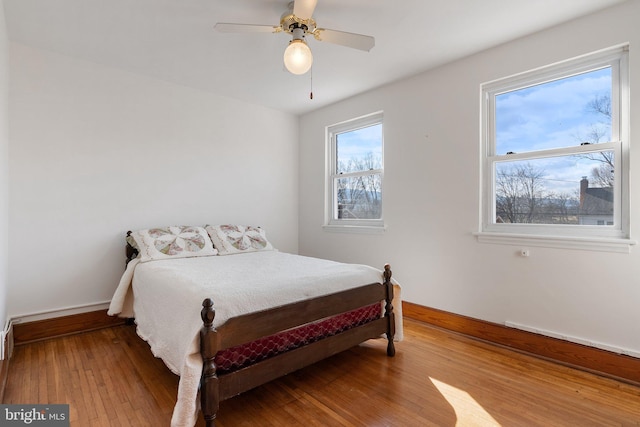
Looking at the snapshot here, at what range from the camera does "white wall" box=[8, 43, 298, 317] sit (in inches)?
105

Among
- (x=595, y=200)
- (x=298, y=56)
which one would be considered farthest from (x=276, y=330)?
(x=595, y=200)

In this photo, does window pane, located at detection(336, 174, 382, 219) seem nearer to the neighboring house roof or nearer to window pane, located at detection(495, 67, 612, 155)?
window pane, located at detection(495, 67, 612, 155)

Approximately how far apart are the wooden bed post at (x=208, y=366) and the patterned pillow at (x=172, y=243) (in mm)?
1542

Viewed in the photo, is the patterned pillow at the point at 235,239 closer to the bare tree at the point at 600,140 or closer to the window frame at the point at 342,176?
the window frame at the point at 342,176

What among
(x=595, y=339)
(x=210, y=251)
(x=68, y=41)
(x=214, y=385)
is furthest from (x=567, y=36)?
(x=68, y=41)

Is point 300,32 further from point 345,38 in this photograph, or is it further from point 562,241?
point 562,241

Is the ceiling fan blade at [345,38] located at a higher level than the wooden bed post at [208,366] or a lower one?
higher

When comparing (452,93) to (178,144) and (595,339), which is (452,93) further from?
(178,144)

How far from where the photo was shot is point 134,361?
91.5 inches

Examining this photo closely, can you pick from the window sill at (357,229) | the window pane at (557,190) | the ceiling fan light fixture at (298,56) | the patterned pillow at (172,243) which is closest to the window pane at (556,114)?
the window pane at (557,190)

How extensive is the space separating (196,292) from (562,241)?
8.24ft

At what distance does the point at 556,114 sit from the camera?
2443mm

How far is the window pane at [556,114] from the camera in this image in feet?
7.40

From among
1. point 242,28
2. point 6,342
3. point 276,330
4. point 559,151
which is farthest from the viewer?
point 559,151
